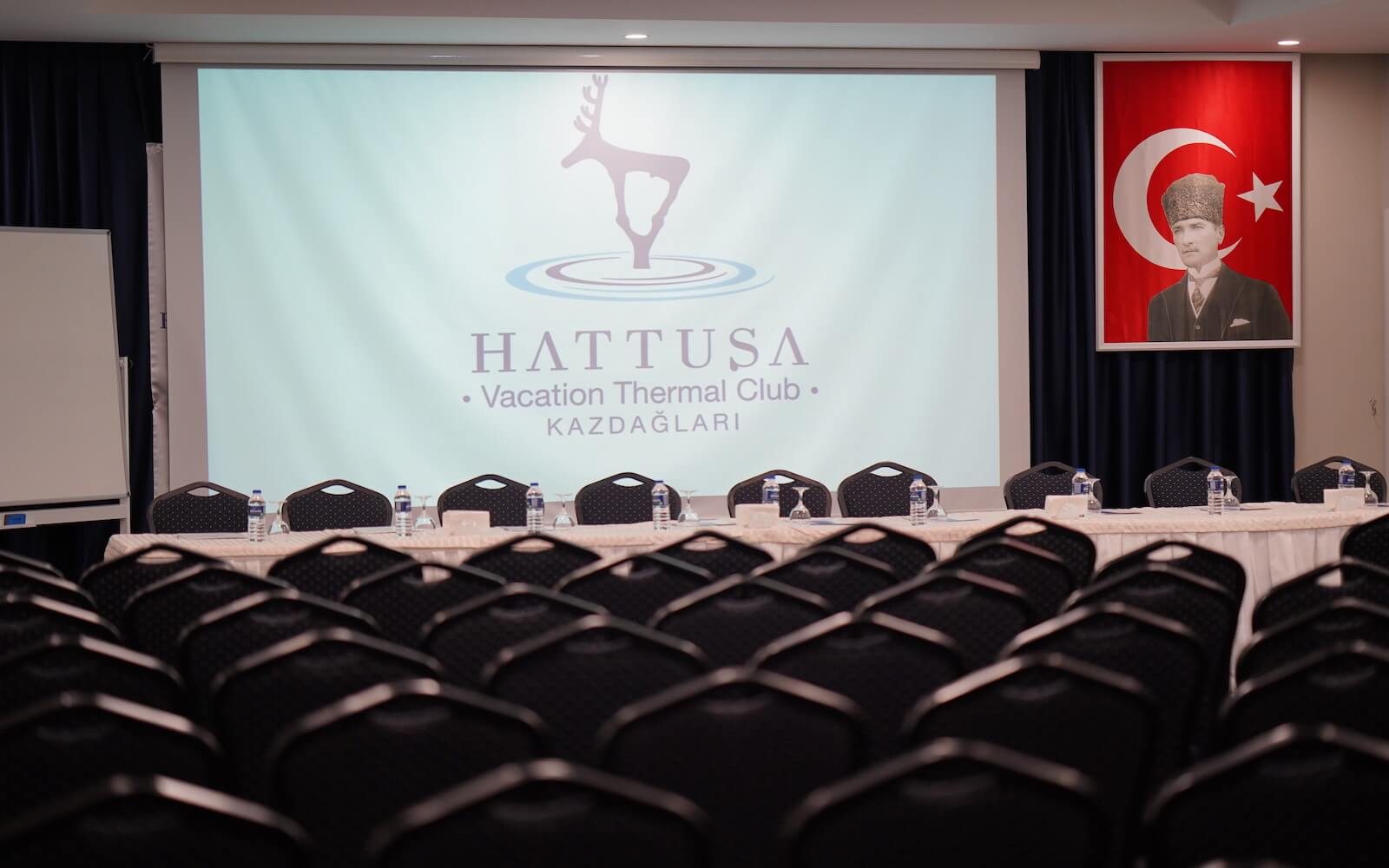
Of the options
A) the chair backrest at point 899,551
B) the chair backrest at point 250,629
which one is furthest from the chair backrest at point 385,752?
the chair backrest at point 899,551

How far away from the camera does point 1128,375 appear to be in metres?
9.27

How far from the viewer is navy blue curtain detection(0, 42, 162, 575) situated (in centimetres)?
814

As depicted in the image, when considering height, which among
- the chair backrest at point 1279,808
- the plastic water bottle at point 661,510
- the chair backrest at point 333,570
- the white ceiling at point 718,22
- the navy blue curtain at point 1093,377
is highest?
the white ceiling at point 718,22

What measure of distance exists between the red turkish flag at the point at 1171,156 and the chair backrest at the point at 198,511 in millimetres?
5474

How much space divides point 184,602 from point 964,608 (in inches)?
84.3

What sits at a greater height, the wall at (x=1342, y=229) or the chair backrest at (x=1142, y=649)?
the wall at (x=1342, y=229)

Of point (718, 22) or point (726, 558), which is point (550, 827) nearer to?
point (726, 558)

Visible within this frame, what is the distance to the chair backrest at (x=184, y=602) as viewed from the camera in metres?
3.77

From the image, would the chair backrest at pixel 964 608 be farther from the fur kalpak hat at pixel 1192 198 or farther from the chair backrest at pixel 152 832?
the fur kalpak hat at pixel 1192 198

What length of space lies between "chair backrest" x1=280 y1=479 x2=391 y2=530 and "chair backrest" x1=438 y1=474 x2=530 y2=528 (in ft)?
1.05

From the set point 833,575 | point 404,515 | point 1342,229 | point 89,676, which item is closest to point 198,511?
point 404,515

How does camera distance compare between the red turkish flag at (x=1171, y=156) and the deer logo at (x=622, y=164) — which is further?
the red turkish flag at (x=1171, y=156)

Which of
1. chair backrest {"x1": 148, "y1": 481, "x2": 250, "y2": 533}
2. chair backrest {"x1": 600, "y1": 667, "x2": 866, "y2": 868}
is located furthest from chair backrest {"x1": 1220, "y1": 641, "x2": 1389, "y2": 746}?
chair backrest {"x1": 148, "y1": 481, "x2": 250, "y2": 533}

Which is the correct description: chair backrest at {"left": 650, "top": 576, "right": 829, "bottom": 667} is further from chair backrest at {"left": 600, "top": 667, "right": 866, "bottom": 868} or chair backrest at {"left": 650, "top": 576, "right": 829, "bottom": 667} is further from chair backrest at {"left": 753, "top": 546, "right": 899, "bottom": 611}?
chair backrest at {"left": 600, "top": 667, "right": 866, "bottom": 868}
